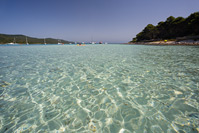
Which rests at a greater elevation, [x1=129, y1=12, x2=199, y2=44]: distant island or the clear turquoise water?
[x1=129, y1=12, x2=199, y2=44]: distant island

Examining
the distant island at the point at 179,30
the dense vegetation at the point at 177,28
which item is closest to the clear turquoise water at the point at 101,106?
the distant island at the point at 179,30

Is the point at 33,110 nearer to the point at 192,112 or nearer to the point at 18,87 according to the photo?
the point at 18,87

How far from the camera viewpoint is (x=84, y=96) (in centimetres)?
382

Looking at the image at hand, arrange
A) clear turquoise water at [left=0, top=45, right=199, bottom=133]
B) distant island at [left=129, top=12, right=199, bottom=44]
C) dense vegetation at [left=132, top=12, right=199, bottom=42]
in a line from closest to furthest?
clear turquoise water at [left=0, top=45, right=199, bottom=133] < distant island at [left=129, top=12, right=199, bottom=44] < dense vegetation at [left=132, top=12, right=199, bottom=42]

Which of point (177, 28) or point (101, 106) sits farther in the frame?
point (177, 28)

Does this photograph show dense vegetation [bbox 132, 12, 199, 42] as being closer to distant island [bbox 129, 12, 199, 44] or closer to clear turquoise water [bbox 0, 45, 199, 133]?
distant island [bbox 129, 12, 199, 44]

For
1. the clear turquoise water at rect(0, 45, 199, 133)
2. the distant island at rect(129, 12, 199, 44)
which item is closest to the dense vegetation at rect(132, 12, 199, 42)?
the distant island at rect(129, 12, 199, 44)

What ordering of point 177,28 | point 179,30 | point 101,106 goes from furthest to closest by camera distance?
point 177,28
point 179,30
point 101,106

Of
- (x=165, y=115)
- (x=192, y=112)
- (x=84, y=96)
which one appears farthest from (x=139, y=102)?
(x=84, y=96)

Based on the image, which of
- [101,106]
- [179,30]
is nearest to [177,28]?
[179,30]

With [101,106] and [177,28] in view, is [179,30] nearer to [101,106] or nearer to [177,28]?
[177,28]

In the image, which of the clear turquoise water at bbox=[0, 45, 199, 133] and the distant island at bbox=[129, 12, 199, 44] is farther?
the distant island at bbox=[129, 12, 199, 44]

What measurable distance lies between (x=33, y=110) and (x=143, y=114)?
12.0 feet

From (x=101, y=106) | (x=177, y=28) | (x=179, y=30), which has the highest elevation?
(x=177, y=28)
